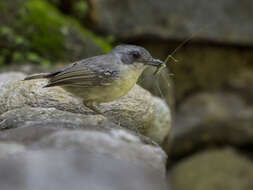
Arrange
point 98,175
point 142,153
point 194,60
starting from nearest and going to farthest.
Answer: point 98,175 < point 142,153 < point 194,60

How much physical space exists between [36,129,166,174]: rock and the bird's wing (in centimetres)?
86

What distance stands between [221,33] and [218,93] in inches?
56.1

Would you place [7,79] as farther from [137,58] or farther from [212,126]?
[212,126]

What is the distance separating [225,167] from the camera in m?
8.81

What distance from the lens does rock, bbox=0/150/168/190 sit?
2.52 metres

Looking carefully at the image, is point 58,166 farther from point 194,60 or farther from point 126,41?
point 194,60

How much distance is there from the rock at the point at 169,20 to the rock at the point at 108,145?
211 inches

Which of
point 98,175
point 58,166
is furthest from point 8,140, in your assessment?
point 98,175

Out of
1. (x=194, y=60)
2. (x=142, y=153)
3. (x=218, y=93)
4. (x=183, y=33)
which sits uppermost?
(x=142, y=153)

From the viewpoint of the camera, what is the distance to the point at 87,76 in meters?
3.96

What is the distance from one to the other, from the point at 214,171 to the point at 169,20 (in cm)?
329

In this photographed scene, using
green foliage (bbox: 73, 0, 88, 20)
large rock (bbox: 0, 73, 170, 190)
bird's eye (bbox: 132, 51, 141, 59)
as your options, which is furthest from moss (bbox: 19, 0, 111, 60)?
bird's eye (bbox: 132, 51, 141, 59)

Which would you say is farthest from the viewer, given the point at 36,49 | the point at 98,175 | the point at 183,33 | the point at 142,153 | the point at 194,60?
the point at 194,60

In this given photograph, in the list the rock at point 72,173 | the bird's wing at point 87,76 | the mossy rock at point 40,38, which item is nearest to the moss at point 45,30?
the mossy rock at point 40,38
